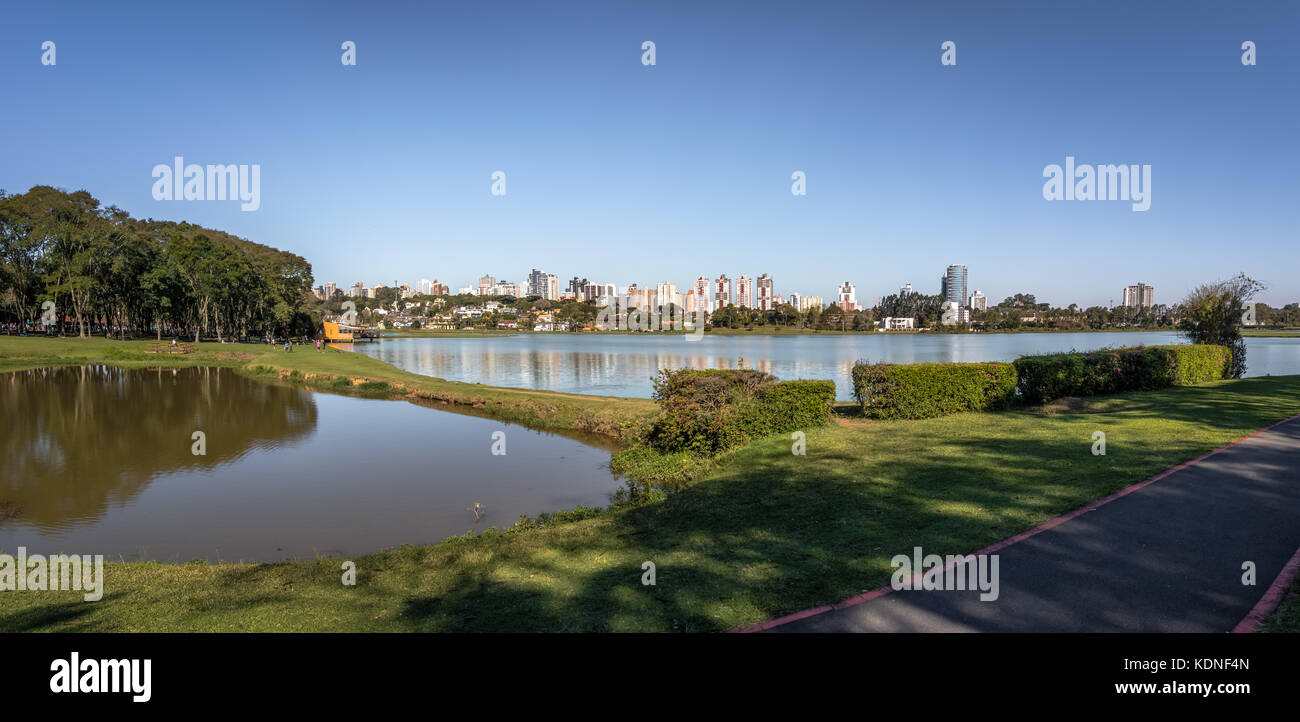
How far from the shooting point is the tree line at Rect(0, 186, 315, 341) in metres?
60.5

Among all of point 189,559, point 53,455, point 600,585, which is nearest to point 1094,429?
point 600,585

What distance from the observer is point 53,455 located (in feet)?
59.4

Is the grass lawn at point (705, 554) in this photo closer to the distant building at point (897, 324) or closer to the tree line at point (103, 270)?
the tree line at point (103, 270)

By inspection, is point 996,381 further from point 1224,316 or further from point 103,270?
point 103,270

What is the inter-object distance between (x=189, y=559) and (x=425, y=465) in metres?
7.38

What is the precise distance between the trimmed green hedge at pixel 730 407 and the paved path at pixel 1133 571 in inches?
304

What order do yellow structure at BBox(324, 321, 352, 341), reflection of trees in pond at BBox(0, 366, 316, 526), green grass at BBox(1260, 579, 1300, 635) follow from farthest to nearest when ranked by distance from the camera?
yellow structure at BBox(324, 321, 352, 341)
reflection of trees in pond at BBox(0, 366, 316, 526)
green grass at BBox(1260, 579, 1300, 635)

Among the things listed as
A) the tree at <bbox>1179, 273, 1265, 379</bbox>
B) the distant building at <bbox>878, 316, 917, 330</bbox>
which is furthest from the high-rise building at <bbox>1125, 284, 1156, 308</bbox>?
the tree at <bbox>1179, 273, 1265, 379</bbox>

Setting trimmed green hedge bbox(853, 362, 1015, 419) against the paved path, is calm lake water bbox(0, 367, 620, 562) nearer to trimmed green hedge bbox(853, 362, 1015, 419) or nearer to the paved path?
trimmed green hedge bbox(853, 362, 1015, 419)

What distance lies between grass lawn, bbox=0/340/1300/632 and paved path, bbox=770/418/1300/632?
0.45m
